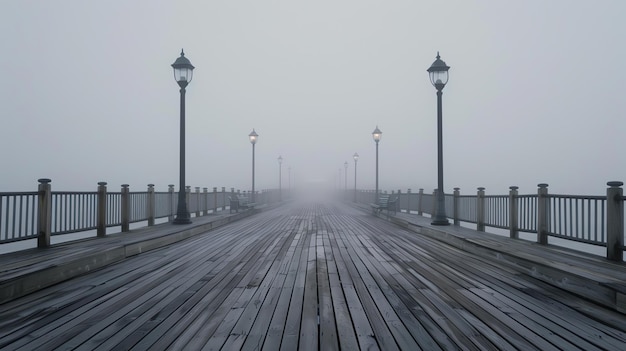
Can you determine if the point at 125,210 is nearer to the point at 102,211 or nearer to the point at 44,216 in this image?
the point at 102,211

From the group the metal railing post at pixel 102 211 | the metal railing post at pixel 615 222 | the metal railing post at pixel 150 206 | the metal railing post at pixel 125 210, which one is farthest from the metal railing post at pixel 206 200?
the metal railing post at pixel 615 222

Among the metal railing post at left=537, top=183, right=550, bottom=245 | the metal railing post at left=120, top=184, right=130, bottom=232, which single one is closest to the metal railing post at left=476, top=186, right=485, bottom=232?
the metal railing post at left=537, top=183, right=550, bottom=245

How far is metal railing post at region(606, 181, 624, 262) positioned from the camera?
5727mm

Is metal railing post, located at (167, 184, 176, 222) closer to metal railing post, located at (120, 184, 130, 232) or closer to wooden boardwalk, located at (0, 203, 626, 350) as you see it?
metal railing post, located at (120, 184, 130, 232)

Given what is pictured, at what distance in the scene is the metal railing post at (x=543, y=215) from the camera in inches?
297

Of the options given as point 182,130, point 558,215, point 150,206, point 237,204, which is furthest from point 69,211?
point 558,215

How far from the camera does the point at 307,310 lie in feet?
12.1

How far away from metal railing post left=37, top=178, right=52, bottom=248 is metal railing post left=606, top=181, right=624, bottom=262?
35.5 ft

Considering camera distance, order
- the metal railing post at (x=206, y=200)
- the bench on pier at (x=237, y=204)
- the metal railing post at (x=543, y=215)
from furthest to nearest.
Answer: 1. the bench on pier at (x=237, y=204)
2. the metal railing post at (x=206, y=200)
3. the metal railing post at (x=543, y=215)

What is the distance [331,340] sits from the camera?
115 inches

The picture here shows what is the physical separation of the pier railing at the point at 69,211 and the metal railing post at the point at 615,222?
426 inches

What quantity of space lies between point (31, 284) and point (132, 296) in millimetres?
1487

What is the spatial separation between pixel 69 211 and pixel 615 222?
11256 mm

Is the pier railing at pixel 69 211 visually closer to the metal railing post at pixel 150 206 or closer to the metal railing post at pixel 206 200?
the metal railing post at pixel 150 206
